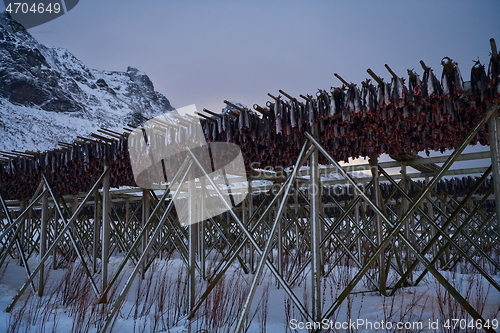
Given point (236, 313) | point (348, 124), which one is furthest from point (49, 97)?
point (348, 124)

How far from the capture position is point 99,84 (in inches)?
3046

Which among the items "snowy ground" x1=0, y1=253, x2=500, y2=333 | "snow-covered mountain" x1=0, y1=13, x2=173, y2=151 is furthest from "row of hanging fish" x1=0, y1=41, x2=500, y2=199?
"snow-covered mountain" x1=0, y1=13, x2=173, y2=151

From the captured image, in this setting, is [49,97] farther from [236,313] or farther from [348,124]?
[348,124]

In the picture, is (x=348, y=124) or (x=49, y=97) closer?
(x=348, y=124)

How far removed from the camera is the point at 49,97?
184 feet

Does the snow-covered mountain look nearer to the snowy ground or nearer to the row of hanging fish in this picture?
the row of hanging fish

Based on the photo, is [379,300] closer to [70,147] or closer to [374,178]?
[374,178]

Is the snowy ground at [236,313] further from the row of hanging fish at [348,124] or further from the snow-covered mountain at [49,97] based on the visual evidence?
the snow-covered mountain at [49,97]

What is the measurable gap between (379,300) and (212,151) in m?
3.26

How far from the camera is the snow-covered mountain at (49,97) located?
45594 mm

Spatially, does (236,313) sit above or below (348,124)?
below

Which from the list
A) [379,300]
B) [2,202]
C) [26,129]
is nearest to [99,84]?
[26,129]

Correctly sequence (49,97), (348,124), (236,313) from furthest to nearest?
(49,97), (236,313), (348,124)

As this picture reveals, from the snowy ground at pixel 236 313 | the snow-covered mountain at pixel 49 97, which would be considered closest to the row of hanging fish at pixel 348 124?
the snowy ground at pixel 236 313
